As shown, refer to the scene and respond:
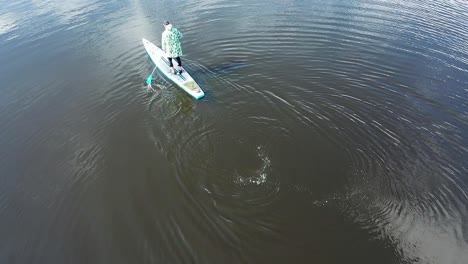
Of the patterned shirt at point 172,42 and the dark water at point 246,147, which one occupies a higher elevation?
the patterned shirt at point 172,42

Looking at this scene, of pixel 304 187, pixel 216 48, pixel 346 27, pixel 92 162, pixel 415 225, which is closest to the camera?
pixel 415 225

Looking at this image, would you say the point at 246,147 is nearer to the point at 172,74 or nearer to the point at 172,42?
the point at 172,74

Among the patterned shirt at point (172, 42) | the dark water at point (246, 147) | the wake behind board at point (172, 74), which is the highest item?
the patterned shirt at point (172, 42)

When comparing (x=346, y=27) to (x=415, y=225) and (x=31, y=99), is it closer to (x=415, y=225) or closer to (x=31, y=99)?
(x=415, y=225)

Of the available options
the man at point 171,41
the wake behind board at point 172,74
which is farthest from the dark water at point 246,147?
the man at point 171,41

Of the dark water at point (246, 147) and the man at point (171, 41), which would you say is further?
the man at point (171, 41)

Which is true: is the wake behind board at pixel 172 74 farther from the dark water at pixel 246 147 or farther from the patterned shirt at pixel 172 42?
the patterned shirt at pixel 172 42

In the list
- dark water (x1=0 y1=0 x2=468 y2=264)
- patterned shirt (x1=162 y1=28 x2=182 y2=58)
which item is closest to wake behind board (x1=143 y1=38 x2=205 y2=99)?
dark water (x1=0 y1=0 x2=468 y2=264)

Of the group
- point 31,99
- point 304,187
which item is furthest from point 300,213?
point 31,99
